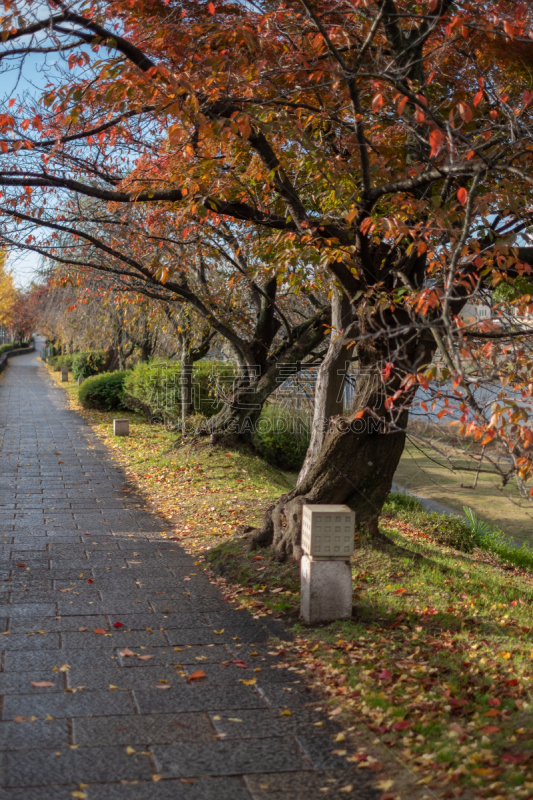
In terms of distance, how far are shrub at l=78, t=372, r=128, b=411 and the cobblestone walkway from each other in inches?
532

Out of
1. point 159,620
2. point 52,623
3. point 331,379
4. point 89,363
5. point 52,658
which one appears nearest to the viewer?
point 52,658

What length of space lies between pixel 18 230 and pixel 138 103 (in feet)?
10.9

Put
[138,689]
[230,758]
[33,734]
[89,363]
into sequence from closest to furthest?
1. [230,758]
2. [33,734]
3. [138,689]
4. [89,363]

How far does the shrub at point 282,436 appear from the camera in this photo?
14.2 m

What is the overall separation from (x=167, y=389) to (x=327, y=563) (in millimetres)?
12326

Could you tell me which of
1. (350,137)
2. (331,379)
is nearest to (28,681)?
(350,137)

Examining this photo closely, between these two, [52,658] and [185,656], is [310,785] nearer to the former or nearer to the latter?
[185,656]

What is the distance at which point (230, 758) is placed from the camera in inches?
126

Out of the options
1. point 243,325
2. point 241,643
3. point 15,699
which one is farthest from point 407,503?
point 15,699

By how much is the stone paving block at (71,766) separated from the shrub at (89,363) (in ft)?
73.0

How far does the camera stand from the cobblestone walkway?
3.04 m

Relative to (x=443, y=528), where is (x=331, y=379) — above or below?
above

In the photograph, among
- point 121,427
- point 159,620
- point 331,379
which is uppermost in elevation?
point 331,379

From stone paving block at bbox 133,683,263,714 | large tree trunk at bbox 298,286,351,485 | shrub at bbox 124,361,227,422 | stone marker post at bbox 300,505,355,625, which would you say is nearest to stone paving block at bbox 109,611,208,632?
stone marker post at bbox 300,505,355,625
